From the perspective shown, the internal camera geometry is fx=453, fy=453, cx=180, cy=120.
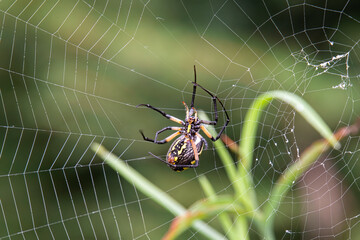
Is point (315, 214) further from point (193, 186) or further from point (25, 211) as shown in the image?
point (25, 211)

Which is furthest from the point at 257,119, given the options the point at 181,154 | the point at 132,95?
the point at 132,95

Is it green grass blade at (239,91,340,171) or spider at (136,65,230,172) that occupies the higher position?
green grass blade at (239,91,340,171)

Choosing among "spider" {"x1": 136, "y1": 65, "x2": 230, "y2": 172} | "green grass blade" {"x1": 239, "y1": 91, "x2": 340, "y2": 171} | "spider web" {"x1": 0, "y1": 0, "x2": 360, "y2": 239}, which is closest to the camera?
"green grass blade" {"x1": 239, "y1": 91, "x2": 340, "y2": 171}

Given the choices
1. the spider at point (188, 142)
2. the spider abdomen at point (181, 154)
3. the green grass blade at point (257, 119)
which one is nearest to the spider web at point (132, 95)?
the spider at point (188, 142)

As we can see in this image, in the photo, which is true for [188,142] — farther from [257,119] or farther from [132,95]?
[132,95]

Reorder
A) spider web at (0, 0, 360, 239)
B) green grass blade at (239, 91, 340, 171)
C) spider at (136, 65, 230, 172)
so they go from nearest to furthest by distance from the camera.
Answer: green grass blade at (239, 91, 340, 171), spider at (136, 65, 230, 172), spider web at (0, 0, 360, 239)

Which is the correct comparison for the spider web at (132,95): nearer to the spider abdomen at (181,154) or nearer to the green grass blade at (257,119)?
the spider abdomen at (181,154)

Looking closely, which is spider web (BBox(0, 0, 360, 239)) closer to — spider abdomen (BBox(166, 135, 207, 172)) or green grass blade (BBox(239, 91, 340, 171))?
spider abdomen (BBox(166, 135, 207, 172))

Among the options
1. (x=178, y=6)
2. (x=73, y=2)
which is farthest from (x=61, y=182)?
(x=178, y=6)

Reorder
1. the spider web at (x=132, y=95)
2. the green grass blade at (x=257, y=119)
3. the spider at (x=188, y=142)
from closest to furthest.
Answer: the green grass blade at (x=257, y=119) < the spider at (x=188, y=142) < the spider web at (x=132, y=95)

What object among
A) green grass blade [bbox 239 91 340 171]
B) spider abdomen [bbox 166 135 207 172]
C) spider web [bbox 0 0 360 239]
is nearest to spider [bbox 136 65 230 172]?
spider abdomen [bbox 166 135 207 172]
